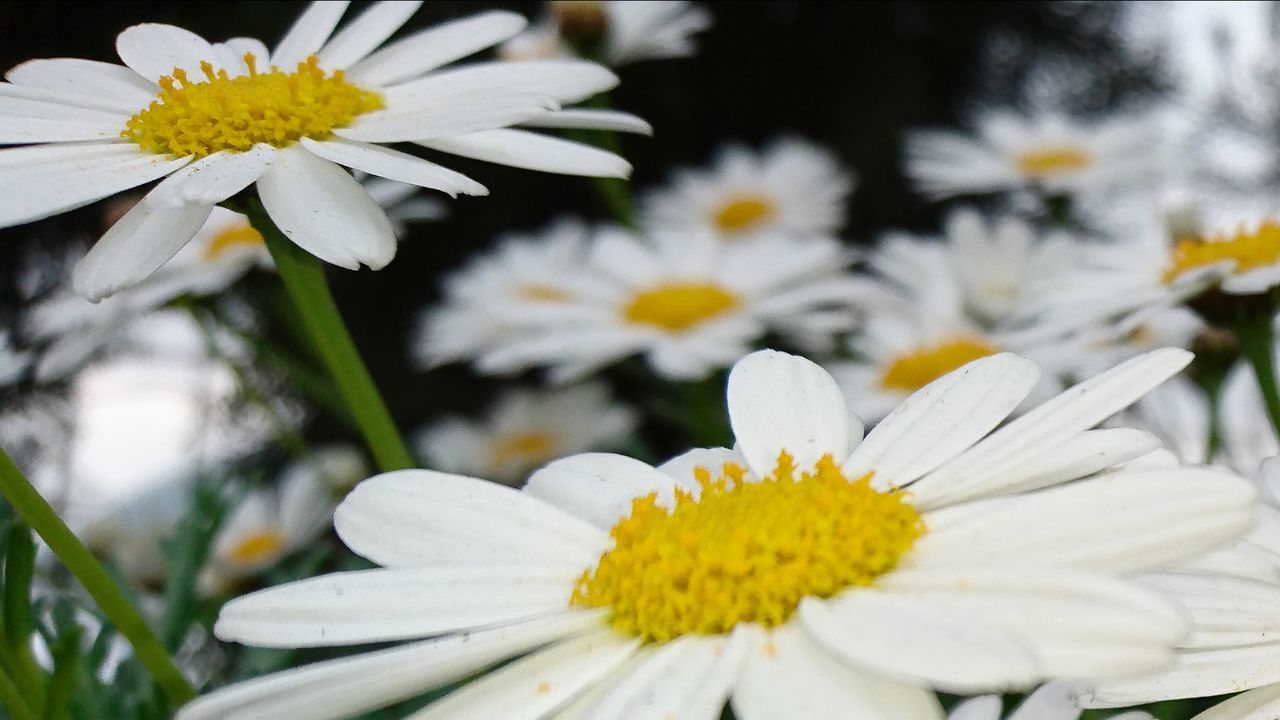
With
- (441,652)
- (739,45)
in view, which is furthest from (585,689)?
(739,45)

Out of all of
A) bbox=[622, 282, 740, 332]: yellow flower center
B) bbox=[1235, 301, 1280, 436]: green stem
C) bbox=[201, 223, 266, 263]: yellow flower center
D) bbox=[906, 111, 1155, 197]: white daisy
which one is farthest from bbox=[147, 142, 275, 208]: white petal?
bbox=[906, 111, 1155, 197]: white daisy

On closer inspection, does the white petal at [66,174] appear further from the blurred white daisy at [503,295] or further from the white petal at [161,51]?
the blurred white daisy at [503,295]

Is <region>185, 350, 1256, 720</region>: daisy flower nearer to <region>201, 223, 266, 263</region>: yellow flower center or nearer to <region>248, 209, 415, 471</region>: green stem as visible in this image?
<region>248, 209, 415, 471</region>: green stem

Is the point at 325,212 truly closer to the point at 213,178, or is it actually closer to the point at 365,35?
the point at 213,178

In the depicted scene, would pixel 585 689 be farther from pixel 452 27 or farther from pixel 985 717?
pixel 452 27

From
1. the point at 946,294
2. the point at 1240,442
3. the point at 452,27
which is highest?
the point at 452,27

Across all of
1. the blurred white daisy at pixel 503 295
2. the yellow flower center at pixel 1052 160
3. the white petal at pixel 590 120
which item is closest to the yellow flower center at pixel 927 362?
the blurred white daisy at pixel 503 295
